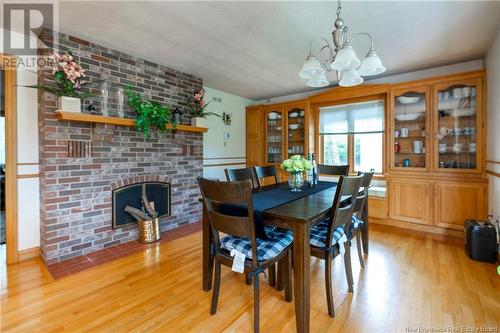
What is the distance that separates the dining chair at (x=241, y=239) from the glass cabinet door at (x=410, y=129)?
277 centimetres

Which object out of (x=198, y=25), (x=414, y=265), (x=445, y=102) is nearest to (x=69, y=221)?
(x=198, y=25)

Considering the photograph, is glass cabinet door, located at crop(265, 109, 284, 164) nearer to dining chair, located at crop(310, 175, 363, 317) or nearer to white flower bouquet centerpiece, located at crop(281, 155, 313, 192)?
white flower bouquet centerpiece, located at crop(281, 155, 313, 192)

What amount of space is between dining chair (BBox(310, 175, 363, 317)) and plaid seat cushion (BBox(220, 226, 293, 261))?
226 mm

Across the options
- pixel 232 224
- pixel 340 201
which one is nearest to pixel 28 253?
pixel 232 224

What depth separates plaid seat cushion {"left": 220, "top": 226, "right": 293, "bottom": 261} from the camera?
1.55m

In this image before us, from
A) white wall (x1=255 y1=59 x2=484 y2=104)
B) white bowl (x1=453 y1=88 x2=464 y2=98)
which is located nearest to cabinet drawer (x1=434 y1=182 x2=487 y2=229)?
white bowl (x1=453 y1=88 x2=464 y2=98)

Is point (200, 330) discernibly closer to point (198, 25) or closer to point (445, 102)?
point (198, 25)

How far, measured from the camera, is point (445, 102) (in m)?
3.26

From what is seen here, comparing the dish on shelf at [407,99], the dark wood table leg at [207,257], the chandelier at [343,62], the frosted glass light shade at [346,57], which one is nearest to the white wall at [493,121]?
the dish on shelf at [407,99]

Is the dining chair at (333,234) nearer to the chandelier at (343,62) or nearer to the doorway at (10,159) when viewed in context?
the chandelier at (343,62)

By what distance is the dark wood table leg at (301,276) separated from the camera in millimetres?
1414

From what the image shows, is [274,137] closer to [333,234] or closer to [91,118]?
[91,118]

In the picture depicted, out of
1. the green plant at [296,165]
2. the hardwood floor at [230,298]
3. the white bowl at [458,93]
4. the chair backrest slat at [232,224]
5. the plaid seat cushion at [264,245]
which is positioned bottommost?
the hardwood floor at [230,298]

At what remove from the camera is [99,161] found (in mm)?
2775
